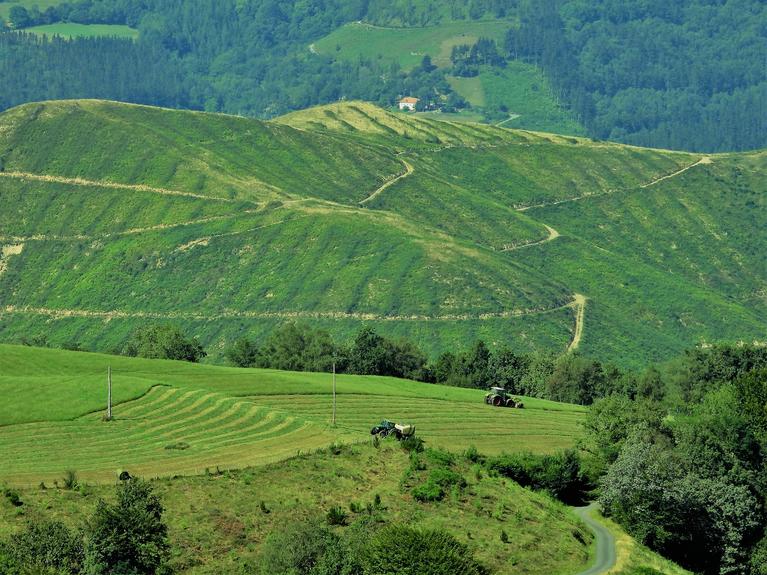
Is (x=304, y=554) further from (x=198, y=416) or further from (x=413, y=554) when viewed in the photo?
(x=198, y=416)

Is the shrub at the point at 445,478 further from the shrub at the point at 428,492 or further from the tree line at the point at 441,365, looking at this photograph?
the tree line at the point at 441,365

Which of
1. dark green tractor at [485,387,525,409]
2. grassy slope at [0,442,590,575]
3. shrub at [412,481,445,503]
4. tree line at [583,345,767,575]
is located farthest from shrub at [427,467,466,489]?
dark green tractor at [485,387,525,409]

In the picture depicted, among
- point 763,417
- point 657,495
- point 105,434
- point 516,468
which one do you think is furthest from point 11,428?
point 763,417

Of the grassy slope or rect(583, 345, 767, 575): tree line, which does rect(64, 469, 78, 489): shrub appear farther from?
rect(583, 345, 767, 575): tree line

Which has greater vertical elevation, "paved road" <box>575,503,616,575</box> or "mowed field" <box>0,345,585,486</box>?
"mowed field" <box>0,345,585,486</box>

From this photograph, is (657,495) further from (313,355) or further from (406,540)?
(313,355)

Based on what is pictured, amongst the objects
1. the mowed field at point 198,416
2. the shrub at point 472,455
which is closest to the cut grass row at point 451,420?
the mowed field at point 198,416
